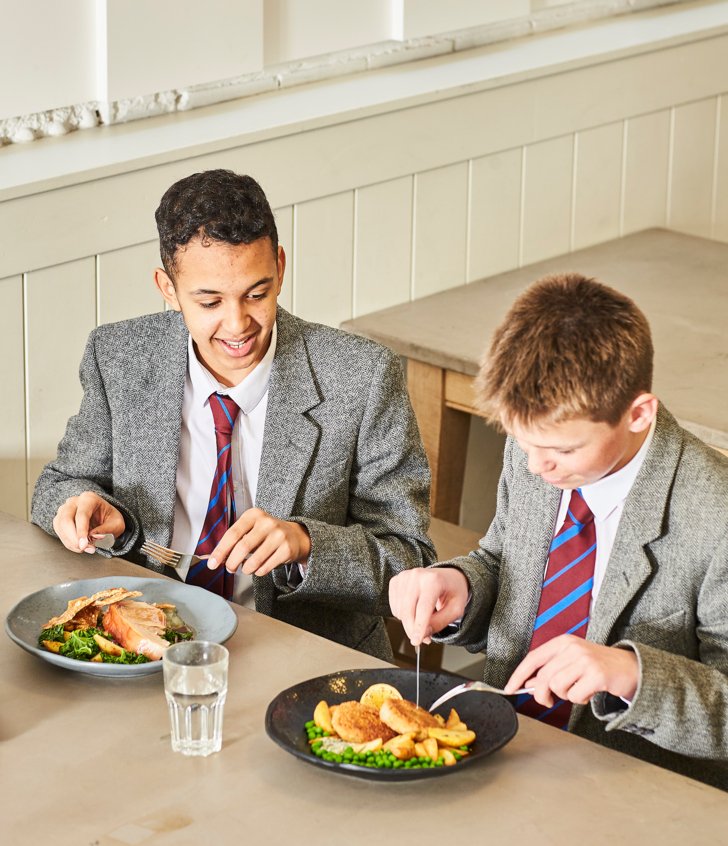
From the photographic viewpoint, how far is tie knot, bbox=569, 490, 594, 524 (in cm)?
175

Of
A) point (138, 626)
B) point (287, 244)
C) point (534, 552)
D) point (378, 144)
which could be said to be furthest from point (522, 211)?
point (138, 626)

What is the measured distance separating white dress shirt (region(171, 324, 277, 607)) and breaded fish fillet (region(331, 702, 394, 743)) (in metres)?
0.62

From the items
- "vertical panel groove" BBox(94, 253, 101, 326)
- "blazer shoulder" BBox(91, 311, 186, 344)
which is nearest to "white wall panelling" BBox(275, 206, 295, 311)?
"vertical panel groove" BBox(94, 253, 101, 326)

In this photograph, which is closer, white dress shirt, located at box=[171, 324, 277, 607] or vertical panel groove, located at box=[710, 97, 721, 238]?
white dress shirt, located at box=[171, 324, 277, 607]

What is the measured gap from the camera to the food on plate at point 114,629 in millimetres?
1624

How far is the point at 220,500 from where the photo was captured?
6.79 feet

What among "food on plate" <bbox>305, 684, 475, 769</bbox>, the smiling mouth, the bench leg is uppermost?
the smiling mouth

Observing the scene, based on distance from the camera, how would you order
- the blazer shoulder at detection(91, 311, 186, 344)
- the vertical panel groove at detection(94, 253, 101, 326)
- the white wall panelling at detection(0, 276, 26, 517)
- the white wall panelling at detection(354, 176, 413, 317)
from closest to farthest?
the blazer shoulder at detection(91, 311, 186, 344), the white wall panelling at detection(0, 276, 26, 517), the vertical panel groove at detection(94, 253, 101, 326), the white wall panelling at detection(354, 176, 413, 317)

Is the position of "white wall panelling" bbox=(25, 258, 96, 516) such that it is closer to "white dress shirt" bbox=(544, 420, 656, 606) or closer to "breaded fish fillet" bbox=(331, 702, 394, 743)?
"white dress shirt" bbox=(544, 420, 656, 606)

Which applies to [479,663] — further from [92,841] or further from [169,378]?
[92,841]

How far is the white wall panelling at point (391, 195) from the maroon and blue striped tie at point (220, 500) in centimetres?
52

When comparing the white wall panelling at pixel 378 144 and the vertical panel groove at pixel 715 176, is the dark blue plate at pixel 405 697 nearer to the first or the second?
the white wall panelling at pixel 378 144

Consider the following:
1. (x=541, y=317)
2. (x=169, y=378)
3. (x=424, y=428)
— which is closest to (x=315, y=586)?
(x=169, y=378)

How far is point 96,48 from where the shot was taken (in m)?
2.52
